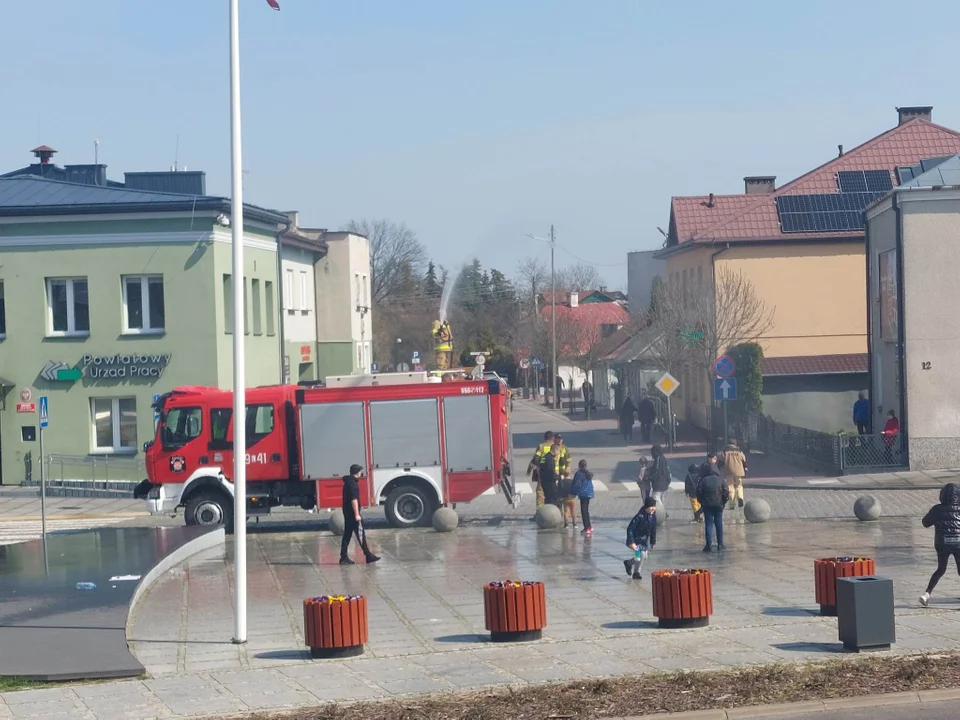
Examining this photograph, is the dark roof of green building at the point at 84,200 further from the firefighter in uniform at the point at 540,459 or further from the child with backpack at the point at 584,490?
the child with backpack at the point at 584,490

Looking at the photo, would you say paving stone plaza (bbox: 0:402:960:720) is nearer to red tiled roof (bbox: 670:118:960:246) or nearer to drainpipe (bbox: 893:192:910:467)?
drainpipe (bbox: 893:192:910:467)

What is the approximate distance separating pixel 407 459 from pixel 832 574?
1185cm

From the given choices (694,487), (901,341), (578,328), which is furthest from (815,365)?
(578,328)

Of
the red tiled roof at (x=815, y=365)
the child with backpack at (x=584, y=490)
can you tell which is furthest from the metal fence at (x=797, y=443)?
the child with backpack at (x=584, y=490)

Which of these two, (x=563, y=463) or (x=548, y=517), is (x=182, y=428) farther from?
(x=563, y=463)

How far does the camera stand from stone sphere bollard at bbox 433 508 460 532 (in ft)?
76.3

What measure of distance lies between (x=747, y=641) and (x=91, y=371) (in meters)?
26.2

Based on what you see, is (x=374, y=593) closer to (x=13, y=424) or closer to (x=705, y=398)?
(x=13, y=424)

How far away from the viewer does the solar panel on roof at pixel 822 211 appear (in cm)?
4406

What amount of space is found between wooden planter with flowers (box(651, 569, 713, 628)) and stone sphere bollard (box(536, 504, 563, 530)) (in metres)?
9.95

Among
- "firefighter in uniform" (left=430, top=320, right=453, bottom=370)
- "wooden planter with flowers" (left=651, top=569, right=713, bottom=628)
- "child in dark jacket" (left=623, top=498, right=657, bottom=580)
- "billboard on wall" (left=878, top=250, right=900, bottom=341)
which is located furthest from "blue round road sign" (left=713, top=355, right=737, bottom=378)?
"wooden planter with flowers" (left=651, top=569, right=713, bottom=628)

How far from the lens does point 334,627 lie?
12258 millimetres

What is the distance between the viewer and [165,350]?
34.3 metres

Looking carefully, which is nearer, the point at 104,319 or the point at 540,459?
the point at 540,459
